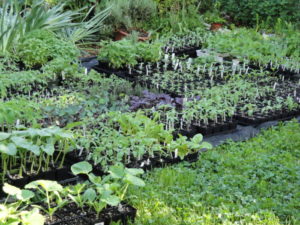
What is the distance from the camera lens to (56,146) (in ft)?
16.4

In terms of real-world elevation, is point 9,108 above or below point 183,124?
above

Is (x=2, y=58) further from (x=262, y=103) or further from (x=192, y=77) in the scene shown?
(x=262, y=103)

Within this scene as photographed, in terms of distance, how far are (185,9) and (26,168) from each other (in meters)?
7.02

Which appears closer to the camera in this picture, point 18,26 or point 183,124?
point 183,124

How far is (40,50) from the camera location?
7422mm

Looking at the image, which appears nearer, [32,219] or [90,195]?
[32,219]

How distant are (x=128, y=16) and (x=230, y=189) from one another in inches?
240

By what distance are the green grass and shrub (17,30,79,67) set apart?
2948mm

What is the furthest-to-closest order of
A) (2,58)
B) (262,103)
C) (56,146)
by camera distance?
(2,58), (262,103), (56,146)

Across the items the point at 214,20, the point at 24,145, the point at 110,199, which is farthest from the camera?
the point at 214,20

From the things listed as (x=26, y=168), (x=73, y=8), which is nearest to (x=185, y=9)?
(x=73, y=8)

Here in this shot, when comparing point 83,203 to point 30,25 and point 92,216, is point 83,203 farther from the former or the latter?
point 30,25

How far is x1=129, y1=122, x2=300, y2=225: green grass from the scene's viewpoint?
13.4 ft

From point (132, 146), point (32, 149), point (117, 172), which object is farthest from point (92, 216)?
point (132, 146)
